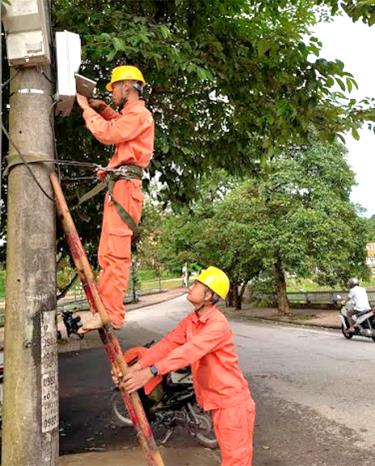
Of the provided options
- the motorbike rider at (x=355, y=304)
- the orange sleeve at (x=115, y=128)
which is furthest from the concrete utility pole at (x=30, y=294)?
the motorbike rider at (x=355, y=304)

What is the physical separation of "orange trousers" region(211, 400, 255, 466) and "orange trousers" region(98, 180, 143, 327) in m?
1.25

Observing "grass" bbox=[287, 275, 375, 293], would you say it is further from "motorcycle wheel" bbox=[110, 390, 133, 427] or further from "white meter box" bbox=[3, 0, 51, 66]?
"white meter box" bbox=[3, 0, 51, 66]

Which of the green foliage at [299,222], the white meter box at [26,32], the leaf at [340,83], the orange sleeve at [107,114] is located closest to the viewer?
the white meter box at [26,32]

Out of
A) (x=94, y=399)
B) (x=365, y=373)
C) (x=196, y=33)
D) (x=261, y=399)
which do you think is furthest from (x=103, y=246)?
(x=365, y=373)

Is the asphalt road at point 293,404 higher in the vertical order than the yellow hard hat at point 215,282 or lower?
lower

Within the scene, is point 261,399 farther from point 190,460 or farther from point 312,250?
point 312,250

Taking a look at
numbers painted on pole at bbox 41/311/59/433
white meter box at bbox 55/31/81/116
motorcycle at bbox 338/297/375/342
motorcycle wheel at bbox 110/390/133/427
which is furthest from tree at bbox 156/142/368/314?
numbers painted on pole at bbox 41/311/59/433

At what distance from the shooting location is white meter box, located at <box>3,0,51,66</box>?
2719 millimetres

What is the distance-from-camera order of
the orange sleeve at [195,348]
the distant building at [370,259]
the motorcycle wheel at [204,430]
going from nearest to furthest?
the orange sleeve at [195,348]
the motorcycle wheel at [204,430]
the distant building at [370,259]

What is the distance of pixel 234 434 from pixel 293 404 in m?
4.58

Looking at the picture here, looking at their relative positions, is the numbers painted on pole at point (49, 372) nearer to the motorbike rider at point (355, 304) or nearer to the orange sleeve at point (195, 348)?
the orange sleeve at point (195, 348)

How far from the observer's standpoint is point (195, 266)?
90.6 feet

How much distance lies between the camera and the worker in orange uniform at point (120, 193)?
9.52ft

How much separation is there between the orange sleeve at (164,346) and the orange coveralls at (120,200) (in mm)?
697
